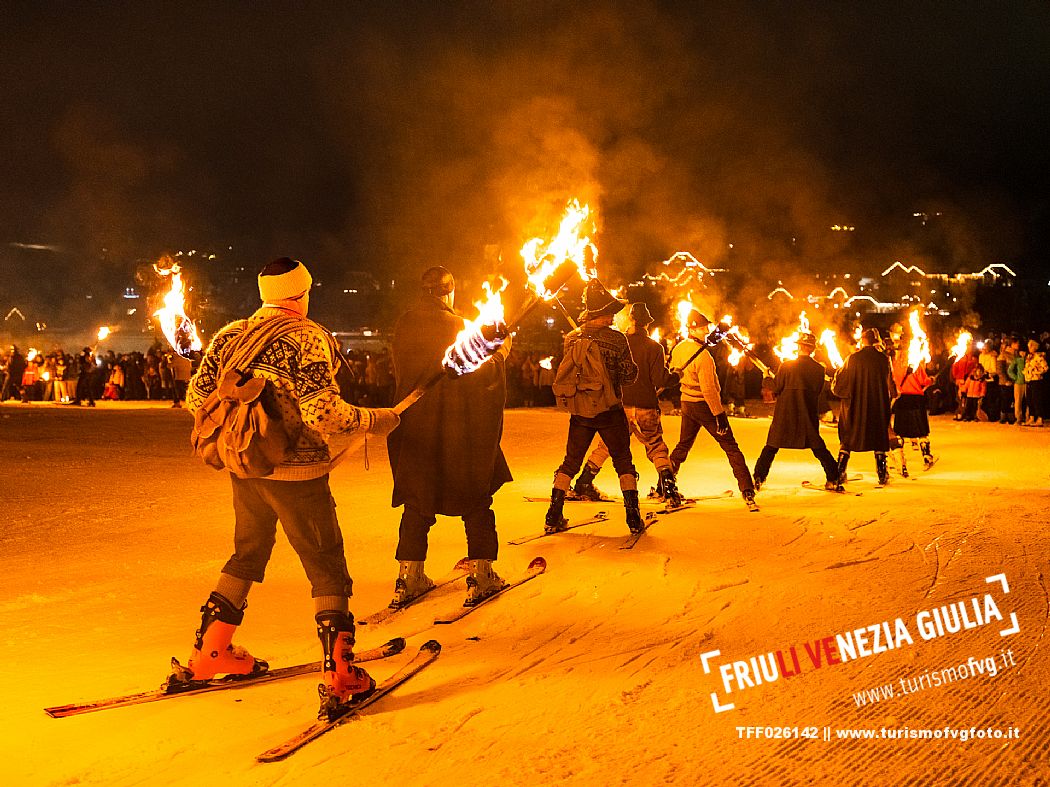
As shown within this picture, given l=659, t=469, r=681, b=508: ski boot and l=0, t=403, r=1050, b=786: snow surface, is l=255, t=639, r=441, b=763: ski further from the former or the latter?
l=659, t=469, r=681, b=508: ski boot

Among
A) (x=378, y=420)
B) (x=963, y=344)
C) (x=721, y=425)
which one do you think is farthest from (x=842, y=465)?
(x=963, y=344)

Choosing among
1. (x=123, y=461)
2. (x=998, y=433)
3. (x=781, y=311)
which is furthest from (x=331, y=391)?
(x=781, y=311)

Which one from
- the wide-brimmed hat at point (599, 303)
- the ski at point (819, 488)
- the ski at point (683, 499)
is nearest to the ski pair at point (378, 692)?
the wide-brimmed hat at point (599, 303)

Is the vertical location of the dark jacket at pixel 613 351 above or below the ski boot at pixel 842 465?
above

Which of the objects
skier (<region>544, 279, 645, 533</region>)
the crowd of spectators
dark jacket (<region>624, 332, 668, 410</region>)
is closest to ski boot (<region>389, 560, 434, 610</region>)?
skier (<region>544, 279, 645, 533</region>)

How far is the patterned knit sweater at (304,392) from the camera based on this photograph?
14.2 feet

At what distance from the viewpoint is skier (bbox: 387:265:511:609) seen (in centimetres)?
625

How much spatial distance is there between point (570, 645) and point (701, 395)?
5165mm

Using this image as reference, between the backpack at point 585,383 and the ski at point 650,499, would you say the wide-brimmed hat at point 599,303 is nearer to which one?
the backpack at point 585,383

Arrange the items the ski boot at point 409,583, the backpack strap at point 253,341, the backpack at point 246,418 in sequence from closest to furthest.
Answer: the backpack at point 246,418
the backpack strap at point 253,341
the ski boot at point 409,583

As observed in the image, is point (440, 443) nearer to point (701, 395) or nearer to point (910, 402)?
point (701, 395)

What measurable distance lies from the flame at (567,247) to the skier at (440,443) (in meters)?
0.65

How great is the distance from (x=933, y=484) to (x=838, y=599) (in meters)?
5.90

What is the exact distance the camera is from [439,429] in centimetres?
630
